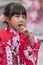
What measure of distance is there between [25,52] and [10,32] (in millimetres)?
142

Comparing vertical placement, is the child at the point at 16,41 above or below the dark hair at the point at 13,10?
below

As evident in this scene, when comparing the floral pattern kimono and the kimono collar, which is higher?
the kimono collar

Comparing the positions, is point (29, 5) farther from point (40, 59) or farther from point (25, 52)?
point (25, 52)

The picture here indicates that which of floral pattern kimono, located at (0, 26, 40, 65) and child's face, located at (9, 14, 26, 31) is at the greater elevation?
child's face, located at (9, 14, 26, 31)

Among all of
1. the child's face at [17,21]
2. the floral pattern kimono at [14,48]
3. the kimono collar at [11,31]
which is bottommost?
the floral pattern kimono at [14,48]

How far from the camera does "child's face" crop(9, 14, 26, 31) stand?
166 cm

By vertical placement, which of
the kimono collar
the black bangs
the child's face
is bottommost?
the kimono collar

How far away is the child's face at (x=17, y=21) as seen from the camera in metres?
1.66

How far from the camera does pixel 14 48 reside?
169cm

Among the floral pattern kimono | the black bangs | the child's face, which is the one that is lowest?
the floral pattern kimono

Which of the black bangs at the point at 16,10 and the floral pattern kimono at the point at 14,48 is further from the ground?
the black bangs at the point at 16,10

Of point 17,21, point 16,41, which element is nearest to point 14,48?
point 16,41

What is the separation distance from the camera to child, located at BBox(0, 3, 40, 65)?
5.49 ft

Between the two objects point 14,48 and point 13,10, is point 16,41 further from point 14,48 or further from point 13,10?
point 13,10
